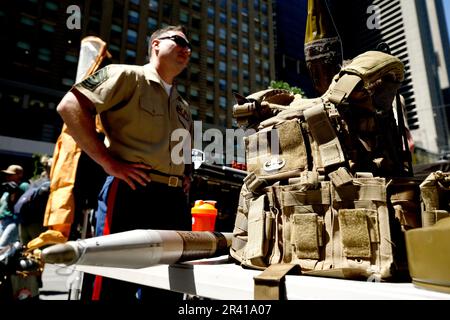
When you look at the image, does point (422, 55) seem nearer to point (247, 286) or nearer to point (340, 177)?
point (340, 177)

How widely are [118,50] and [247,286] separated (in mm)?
36619

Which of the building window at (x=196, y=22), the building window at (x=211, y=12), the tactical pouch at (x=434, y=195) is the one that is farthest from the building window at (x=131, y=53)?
the tactical pouch at (x=434, y=195)

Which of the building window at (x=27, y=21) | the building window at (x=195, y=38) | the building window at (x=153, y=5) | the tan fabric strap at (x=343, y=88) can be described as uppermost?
the building window at (x=153, y=5)

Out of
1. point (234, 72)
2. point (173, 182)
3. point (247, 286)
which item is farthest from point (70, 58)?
point (247, 286)

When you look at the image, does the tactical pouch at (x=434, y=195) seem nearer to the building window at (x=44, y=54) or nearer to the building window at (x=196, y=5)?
the building window at (x=44, y=54)

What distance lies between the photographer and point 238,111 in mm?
1937

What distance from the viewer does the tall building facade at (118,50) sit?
A: 85.3 ft

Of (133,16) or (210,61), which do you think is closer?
(133,16)

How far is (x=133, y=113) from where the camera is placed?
198cm

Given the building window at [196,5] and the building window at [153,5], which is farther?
the building window at [196,5]

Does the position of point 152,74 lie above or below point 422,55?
below

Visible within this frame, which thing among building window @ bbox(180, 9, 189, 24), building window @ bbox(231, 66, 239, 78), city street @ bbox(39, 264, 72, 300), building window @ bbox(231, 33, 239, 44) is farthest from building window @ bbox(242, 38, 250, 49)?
city street @ bbox(39, 264, 72, 300)

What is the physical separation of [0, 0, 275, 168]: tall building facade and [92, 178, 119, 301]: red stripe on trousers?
14555 millimetres
